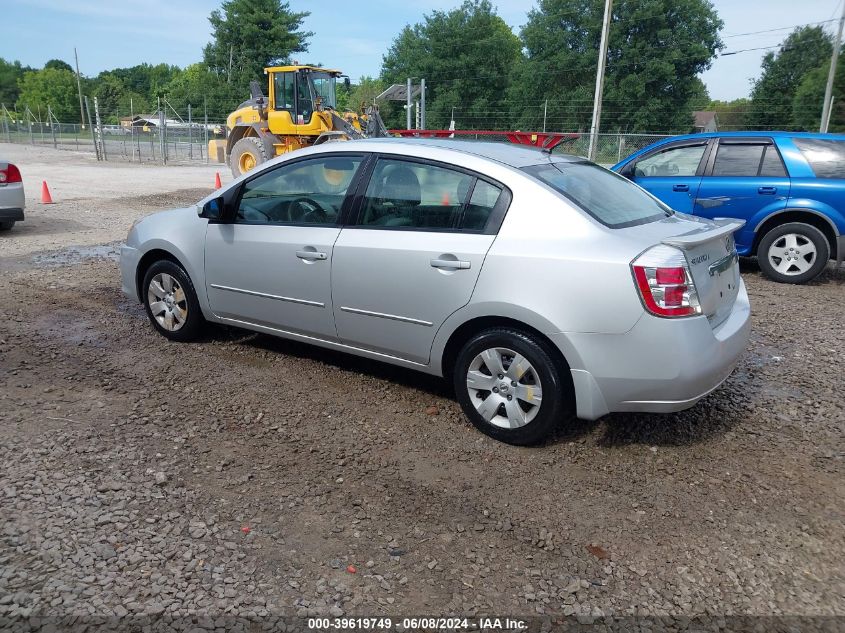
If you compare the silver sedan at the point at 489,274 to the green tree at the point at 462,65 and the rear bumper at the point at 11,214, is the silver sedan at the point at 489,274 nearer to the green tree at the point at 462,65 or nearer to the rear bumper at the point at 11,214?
the rear bumper at the point at 11,214

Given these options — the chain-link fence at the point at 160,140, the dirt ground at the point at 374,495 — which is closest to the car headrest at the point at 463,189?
the dirt ground at the point at 374,495

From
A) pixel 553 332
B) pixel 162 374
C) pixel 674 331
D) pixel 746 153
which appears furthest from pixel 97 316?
pixel 746 153

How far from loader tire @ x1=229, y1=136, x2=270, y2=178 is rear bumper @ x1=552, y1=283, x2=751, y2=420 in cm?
1654

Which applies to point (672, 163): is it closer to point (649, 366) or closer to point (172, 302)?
point (649, 366)

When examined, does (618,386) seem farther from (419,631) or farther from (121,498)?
(121,498)

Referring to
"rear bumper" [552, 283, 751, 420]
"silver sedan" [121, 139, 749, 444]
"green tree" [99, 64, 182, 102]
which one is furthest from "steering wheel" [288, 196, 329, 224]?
"green tree" [99, 64, 182, 102]

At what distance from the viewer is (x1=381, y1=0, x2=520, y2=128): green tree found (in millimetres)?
58812

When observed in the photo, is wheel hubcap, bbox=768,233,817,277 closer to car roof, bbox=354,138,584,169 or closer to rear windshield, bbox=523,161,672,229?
rear windshield, bbox=523,161,672,229

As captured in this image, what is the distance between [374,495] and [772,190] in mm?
6659

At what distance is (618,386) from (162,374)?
3.17m

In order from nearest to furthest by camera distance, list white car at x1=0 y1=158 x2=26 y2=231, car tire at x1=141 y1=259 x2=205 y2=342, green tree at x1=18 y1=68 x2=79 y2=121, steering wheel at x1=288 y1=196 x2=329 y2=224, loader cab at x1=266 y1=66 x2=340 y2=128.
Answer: steering wheel at x1=288 y1=196 x2=329 y2=224 → car tire at x1=141 y1=259 x2=205 y2=342 → white car at x1=0 y1=158 x2=26 y2=231 → loader cab at x1=266 y1=66 x2=340 y2=128 → green tree at x1=18 y1=68 x2=79 y2=121

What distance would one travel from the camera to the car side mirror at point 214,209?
4.86 metres

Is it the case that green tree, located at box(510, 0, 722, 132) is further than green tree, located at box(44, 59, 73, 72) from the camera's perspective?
No

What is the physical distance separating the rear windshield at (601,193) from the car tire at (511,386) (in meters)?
0.84
